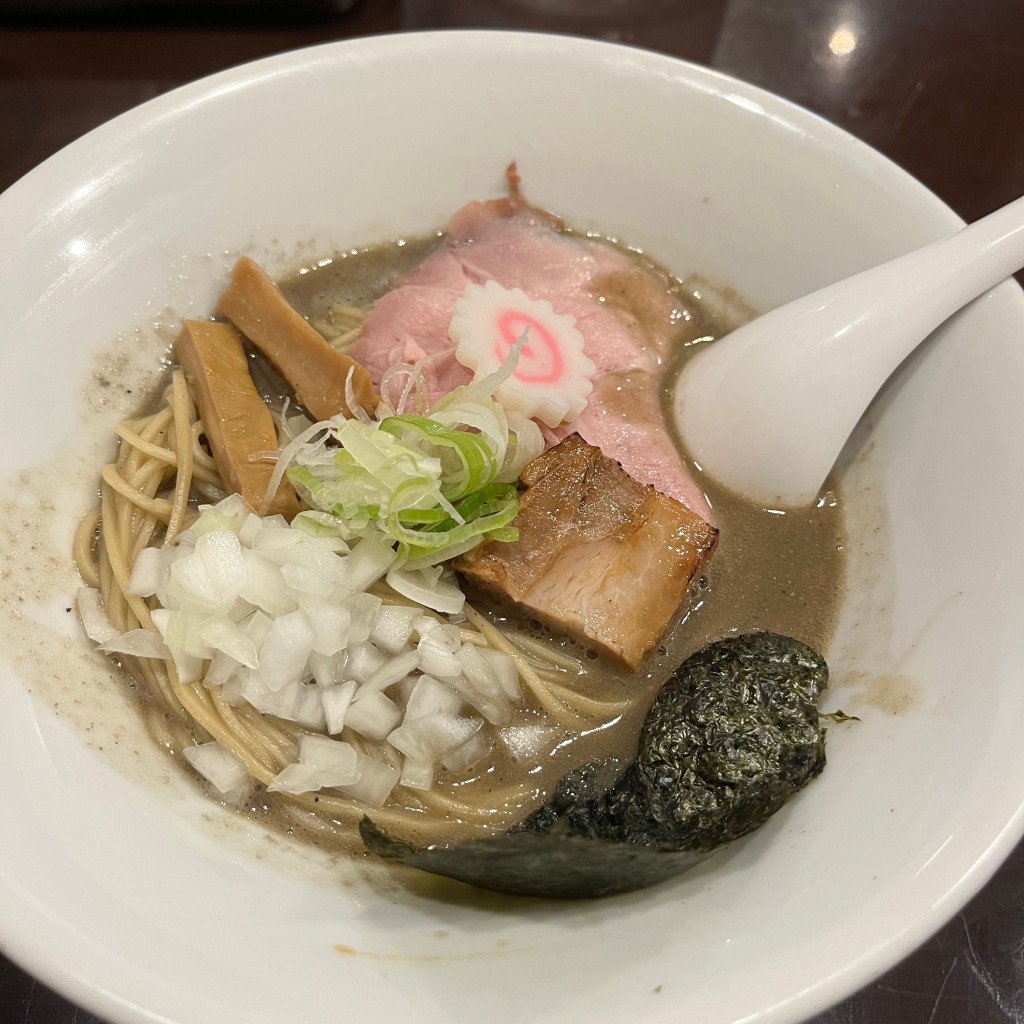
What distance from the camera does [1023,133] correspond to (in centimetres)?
273

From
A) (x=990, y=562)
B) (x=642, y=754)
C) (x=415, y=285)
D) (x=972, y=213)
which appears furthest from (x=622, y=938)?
(x=972, y=213)

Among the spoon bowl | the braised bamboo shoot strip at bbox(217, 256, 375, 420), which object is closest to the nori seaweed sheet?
the spoon bowl

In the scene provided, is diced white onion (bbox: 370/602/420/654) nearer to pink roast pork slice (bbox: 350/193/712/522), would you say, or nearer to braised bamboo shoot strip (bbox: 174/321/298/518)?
braised bamboo shoot strip (bbox: 174/321/298/518)

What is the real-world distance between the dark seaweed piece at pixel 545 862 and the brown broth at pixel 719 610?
0.21 metres

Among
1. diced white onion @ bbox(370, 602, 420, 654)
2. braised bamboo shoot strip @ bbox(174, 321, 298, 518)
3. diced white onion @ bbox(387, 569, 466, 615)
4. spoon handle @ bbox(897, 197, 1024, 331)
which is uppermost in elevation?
spoon handle @ bbox(897, 197, 1024, 331)

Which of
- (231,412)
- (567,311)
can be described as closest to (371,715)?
(231,412)

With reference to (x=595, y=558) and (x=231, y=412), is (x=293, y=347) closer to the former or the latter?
(x=231, y=412)

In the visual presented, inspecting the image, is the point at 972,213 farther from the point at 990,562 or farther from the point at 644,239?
the point at 990,562

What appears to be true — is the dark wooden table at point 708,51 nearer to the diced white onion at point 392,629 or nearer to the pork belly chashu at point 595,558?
the pork belly chashu at point 595,558

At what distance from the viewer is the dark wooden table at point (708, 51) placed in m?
2.60

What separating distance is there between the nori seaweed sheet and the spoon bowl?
48 cm

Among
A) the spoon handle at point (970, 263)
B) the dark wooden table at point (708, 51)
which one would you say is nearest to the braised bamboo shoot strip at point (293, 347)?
the dark wooden table at point (708, 51)

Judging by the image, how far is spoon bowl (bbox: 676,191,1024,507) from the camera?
5.35ft

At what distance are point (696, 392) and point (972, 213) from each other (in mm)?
1256
